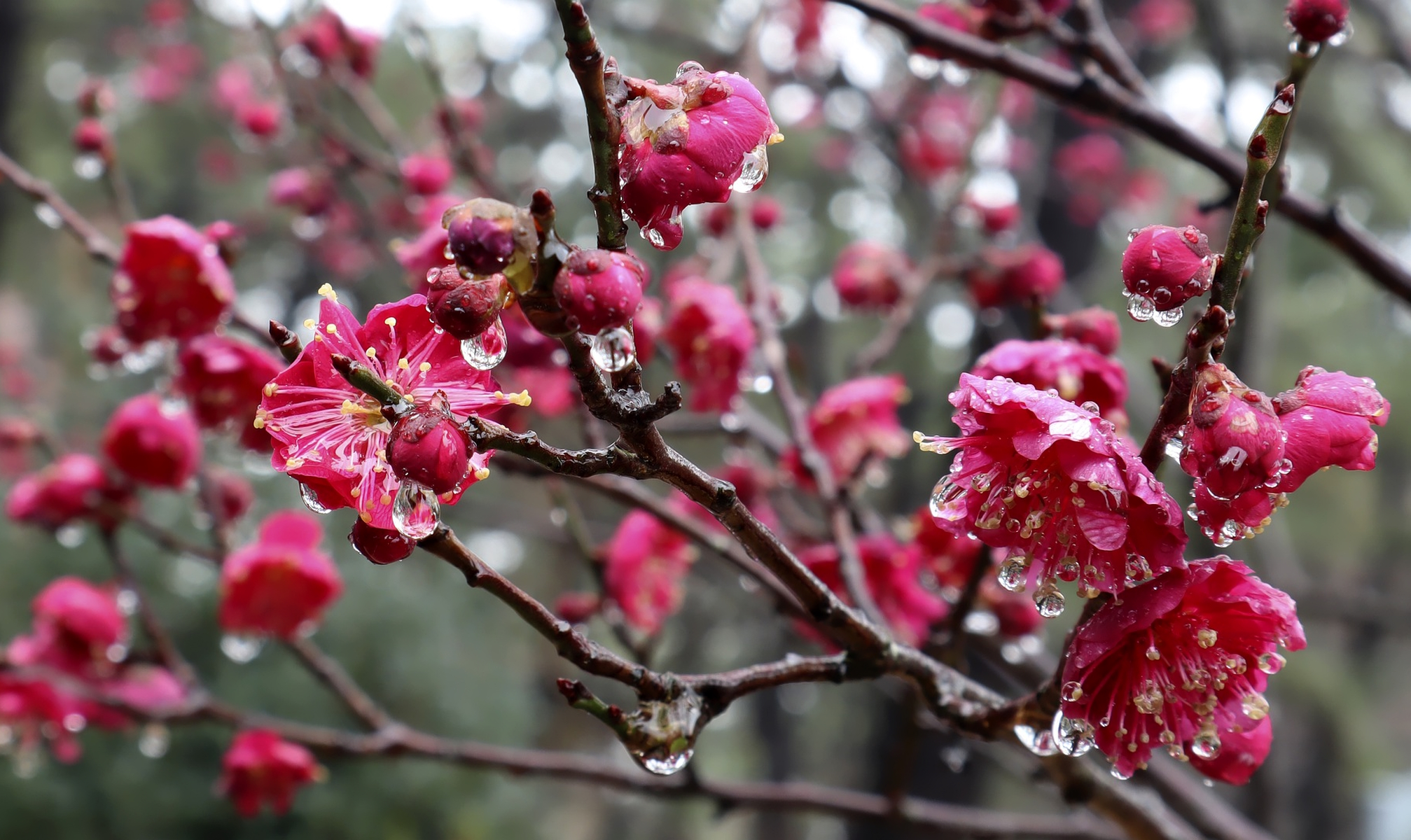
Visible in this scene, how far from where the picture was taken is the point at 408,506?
2.42ft

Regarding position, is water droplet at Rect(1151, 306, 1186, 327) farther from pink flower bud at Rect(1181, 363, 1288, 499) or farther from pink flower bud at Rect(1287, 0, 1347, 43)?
pink flower bud at Rect(1287, 0, 1347, 43)

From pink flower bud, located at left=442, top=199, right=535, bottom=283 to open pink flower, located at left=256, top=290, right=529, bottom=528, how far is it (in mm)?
176

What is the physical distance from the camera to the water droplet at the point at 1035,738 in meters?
0.92

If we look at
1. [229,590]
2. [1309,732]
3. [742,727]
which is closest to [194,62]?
[229,590]

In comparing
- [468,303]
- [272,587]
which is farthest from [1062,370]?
[272,587]

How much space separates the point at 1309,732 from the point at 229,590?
7009 mm

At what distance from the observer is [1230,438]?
0.70 meters

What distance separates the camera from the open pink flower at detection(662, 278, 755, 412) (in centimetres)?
173

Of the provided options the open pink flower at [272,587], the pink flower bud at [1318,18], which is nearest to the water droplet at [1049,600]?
the pink flower bud at [1318,18]

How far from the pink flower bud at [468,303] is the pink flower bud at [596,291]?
59 mm

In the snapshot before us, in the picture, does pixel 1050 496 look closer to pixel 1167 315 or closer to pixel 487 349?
pixel 1167 315

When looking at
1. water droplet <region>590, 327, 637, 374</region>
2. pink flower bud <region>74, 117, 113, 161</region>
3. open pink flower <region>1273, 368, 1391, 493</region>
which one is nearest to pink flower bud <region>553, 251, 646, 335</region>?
water droplet <region>590, 327, 637, 374</region>

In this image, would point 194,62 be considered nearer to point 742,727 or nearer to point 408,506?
point 408,506

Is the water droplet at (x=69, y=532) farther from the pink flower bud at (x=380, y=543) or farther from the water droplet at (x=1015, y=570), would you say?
the water droplet at (x=1015, y=570)
